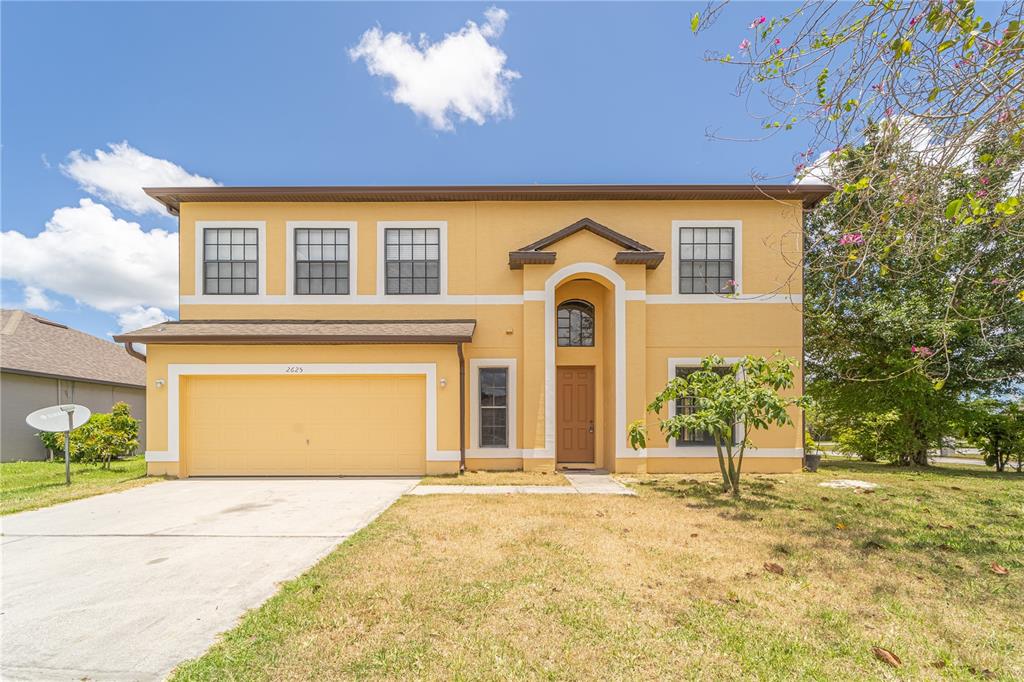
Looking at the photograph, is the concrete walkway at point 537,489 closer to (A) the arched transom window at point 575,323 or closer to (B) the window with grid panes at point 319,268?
(A) the arched transom window at point 575,323

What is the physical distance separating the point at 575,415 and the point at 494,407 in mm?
2275

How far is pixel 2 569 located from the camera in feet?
16.2

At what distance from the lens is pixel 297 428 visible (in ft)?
35.0

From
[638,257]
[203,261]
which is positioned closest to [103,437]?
[203,261]

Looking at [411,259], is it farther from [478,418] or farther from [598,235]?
[598,235]

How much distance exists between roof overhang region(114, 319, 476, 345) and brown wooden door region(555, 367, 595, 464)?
295 cm

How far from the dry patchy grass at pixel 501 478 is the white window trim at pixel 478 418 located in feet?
1.53

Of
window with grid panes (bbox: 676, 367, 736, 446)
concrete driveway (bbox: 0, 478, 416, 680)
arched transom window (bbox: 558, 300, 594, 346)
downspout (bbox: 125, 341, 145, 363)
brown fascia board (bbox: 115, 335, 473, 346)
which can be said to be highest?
arched transom window (bbox: 558, 300, 594, 346)

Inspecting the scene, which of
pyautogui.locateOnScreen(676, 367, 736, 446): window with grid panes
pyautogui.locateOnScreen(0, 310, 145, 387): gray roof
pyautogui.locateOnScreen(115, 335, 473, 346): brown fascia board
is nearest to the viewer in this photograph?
pyautogui.locateOnScreen(115, 335, 473, 346): brown fascia board

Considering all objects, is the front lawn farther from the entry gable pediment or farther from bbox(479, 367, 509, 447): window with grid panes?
the entry gable pediment

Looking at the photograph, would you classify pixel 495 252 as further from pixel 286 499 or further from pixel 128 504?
pixel 128 504

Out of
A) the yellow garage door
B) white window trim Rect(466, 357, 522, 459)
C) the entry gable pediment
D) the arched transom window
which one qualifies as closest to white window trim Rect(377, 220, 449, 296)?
the entry gable pediment

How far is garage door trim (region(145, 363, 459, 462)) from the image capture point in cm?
1041

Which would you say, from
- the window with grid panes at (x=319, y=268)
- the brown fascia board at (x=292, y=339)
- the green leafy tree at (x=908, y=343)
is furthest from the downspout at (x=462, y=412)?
the green leafy tree at (x=908, y=343)
